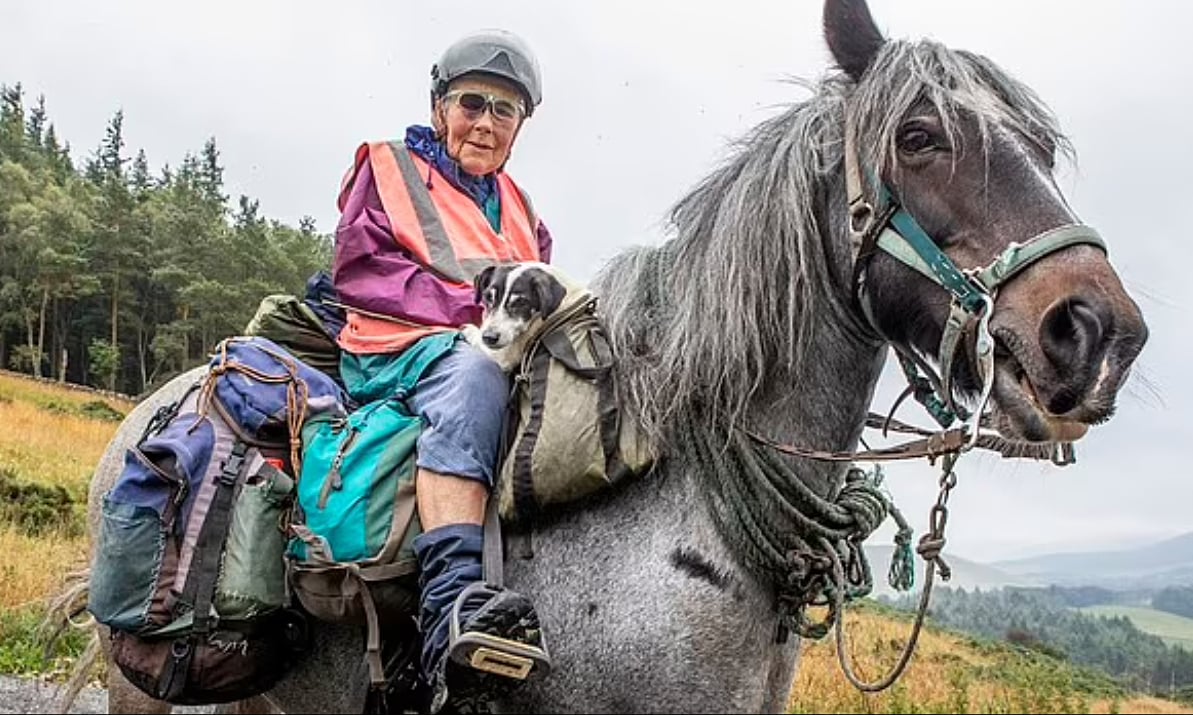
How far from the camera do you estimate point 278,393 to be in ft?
11.2

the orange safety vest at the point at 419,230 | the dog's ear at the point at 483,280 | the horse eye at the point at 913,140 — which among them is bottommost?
the dog's ear at the point at 483,280

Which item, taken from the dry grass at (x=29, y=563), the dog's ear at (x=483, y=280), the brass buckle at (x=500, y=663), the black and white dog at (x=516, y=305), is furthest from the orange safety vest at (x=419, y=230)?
the dry grass at (x=29, y=563)

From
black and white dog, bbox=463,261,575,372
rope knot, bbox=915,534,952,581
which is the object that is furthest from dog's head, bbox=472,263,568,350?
rope knot, bbox=915,534,952,581

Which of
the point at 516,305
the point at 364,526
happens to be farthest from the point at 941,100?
the point at 364,526

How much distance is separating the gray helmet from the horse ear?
1.15m

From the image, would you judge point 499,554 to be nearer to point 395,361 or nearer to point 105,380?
point 395,361

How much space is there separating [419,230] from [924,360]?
65.0 inches

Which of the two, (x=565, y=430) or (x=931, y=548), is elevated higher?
(x=565, y=430)

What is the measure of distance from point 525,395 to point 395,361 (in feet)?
1.84

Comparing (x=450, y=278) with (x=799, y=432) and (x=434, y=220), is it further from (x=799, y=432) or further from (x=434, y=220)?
(x=799, y=432)

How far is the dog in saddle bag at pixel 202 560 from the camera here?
10.4 ft

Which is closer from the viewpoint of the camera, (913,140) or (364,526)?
(913,140)

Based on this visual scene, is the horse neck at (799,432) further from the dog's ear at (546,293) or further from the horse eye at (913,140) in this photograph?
the dog's ear at (546,293)

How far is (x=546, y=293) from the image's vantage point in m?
3.07
